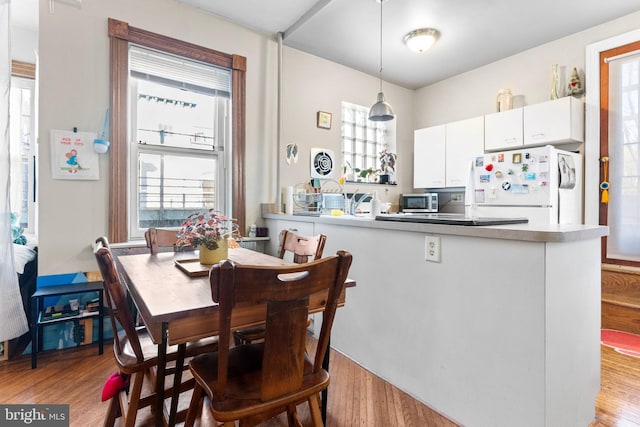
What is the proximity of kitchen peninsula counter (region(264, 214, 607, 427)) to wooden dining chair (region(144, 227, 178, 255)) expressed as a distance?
1366mm

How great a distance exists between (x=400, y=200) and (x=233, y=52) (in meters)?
2.88

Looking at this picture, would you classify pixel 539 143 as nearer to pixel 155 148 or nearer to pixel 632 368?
pixel 632 368

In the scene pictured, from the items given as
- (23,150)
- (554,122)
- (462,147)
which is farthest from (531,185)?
(23,150)

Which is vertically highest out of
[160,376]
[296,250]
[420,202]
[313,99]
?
[313,99]

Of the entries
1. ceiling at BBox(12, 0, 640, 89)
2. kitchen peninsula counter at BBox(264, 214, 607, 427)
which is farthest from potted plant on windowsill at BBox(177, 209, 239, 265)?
ceiling at BBox(12, 0, 640, 89)

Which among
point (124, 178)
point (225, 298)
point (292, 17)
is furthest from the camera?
point (292, 17)

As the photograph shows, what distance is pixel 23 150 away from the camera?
300 centimetres

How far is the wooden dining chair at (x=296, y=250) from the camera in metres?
1.72

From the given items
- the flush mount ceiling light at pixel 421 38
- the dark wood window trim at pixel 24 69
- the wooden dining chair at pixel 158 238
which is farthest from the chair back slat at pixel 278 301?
the dark wood window trim at pixel 24 69

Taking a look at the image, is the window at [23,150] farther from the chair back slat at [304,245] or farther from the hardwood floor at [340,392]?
the chair back slat at [304,245]

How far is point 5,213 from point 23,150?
126cm

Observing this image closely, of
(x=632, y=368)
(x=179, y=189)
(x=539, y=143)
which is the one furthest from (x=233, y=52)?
(x=632, y=368)

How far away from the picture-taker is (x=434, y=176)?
4.30m

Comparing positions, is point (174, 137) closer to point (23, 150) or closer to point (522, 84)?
point (23, 150)
